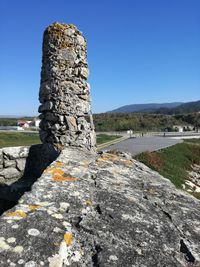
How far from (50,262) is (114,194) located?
160 centimetres

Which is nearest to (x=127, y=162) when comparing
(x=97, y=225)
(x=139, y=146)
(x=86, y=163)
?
(x=86, y=163)

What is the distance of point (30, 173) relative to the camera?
9102mm

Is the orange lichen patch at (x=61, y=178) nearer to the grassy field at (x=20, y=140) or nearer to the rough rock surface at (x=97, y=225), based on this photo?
the rough rock surface at (x=97, y=225)

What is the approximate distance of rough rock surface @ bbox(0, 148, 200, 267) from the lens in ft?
9.41

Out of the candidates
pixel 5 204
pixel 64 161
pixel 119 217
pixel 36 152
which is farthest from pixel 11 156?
pixel 119 217

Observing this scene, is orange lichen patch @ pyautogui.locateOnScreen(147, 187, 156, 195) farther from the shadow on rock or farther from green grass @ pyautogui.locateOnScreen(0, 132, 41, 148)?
green grass @ pyautogui.locateOnScreen(0, 132, 41, 148)

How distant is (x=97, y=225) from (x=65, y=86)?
4.99m

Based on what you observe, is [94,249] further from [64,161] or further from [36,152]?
[36,152]

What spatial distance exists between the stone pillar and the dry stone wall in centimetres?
127

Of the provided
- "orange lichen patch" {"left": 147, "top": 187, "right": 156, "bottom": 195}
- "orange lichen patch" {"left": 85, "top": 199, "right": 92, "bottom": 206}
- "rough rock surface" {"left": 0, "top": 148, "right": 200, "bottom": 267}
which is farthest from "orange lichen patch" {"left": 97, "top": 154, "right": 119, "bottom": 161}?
"orange lichen patch" {"left": 85, "top": 199, "right": 92, "bottom": 206}

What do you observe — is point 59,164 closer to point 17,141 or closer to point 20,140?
point 17,141

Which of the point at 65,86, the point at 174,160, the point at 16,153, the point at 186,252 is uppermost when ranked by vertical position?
the point at 65,86

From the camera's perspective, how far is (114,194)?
13.7ft

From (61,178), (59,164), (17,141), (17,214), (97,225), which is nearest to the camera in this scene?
(17,214)
